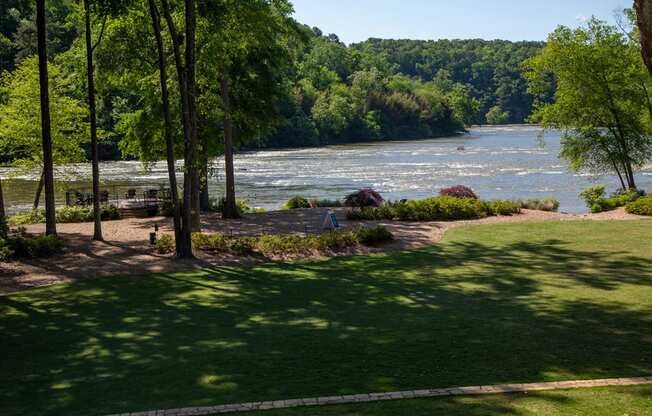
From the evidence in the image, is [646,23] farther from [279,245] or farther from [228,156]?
[228,156]

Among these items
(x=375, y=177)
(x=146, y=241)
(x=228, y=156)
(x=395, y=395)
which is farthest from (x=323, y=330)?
(x=375, y=177)

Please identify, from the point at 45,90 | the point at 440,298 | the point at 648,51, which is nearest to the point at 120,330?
the point at 440,298

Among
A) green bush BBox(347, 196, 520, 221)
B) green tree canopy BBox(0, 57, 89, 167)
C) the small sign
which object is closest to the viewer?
the small sign

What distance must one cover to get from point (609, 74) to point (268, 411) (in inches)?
1264

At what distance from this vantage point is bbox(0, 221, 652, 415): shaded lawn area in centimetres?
849

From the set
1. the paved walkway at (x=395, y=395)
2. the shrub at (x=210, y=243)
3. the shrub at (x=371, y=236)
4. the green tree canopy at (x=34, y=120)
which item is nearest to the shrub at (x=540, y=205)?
the shrub at (x=371, y=236)

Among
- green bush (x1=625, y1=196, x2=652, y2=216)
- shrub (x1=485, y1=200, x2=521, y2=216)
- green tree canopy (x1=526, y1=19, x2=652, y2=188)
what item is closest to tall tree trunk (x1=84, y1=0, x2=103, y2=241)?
shrub (x1=485, y1=200, x2=521, y2=216)

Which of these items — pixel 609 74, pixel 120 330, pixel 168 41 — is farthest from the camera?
Answer: pixel 609 74

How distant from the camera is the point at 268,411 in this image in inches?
294

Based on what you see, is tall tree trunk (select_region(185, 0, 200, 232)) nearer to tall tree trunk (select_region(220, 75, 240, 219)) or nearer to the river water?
tall tree trunk (select_region(220, 75, 240, 219))

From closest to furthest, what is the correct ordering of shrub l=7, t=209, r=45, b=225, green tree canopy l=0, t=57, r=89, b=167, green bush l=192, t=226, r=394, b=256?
green bush l=192, t=226, r=394, b=256
shrub l=7, t=209, r=45, b=225
green tree canopy l=0, t=57, r=89, b=167

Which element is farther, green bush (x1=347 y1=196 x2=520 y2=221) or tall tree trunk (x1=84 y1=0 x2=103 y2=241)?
green bush (x1=347 y1=196 x2=520 y2=221)

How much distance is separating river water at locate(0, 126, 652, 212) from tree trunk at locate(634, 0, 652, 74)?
29876 millimetres

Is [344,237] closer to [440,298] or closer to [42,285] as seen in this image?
[440,298]
